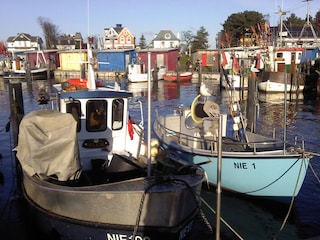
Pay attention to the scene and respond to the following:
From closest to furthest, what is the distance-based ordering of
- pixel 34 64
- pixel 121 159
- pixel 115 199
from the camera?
1. pixel 115 199
2. pixel 121 159
3. pixel 34 64

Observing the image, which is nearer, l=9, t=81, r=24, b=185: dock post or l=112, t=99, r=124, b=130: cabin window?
l=112, t=99, r=124, b=130: cabin window

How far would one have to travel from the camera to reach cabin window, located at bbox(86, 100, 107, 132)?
384 inches

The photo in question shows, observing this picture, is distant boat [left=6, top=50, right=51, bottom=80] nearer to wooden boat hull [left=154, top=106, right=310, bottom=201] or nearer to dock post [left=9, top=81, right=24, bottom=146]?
dock post [left=9, top=81, right=24, bottom=146]

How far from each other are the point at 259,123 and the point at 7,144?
1528 cm

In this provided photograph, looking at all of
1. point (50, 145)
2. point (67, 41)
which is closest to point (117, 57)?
point (67, 41)

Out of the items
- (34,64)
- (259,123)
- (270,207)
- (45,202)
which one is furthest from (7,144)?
(34,64)

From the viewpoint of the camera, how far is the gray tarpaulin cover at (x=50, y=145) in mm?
7543

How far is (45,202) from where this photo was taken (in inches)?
308

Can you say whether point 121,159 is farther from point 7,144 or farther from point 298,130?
point 298,130

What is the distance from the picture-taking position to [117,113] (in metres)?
10.1

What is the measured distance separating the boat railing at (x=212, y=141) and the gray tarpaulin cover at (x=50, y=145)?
4748mm

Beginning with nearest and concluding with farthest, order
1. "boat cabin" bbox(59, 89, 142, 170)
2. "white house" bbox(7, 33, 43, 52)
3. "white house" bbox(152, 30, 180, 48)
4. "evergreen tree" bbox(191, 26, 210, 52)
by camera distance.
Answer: "boat cabin" bbox(59, 89, 142, 170), "evergreen tree" bbox(191, 26, 210, 52), "white house" bbox(152, 30, 180, 48), "white house" bbox(7, 33, 43, 52)

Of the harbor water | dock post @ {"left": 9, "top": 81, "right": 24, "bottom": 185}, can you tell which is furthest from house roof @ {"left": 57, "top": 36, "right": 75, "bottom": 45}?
dock post @ {"left": 9, "top": 81, "right": 24, "bottom": 185}

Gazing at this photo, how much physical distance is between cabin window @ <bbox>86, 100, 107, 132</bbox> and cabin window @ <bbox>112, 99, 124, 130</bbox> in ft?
0.85
